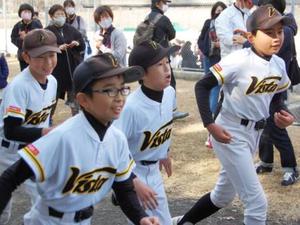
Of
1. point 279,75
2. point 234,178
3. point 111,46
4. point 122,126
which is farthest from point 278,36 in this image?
point 111,46

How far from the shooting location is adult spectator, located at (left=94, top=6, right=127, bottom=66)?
787cm

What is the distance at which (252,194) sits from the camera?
3773 mm

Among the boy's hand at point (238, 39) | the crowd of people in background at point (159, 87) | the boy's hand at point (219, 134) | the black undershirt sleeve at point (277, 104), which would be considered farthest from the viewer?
the boy's hand at point (238, 39)

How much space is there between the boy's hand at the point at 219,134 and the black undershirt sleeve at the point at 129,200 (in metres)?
1.05

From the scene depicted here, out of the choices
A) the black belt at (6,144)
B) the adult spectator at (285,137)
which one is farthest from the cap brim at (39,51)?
the adult spectator at (285,137)

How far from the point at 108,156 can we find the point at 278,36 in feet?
5.94

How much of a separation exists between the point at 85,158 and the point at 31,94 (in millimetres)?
1371

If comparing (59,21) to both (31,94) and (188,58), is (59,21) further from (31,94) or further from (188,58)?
(188,58)

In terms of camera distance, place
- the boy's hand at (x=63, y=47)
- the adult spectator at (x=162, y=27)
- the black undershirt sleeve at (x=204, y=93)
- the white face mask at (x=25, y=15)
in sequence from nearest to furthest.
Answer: the black undershirt sleeve at (x=204, y=93)
the adult spectator at (x=162, y=27)
the boy's hand at (x=63, y=47)
the white face mask at (x=25, y=15)

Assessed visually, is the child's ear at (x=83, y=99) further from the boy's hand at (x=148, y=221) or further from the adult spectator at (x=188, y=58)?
the adult spectator at (x=188, y=58)

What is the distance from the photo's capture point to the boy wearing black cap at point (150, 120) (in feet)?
11.4

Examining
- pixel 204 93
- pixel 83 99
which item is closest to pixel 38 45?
pixel 204 93

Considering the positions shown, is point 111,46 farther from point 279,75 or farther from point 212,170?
point 279,75

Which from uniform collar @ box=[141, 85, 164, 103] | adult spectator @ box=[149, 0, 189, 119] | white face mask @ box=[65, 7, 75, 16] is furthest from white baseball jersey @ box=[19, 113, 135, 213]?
white face mask @ box=[65, 7, 75, 16]
